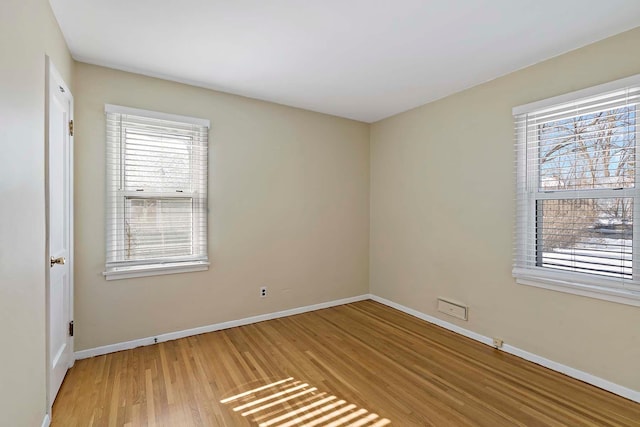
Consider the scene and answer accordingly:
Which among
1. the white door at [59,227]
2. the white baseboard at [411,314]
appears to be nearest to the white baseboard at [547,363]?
the white baseboard at [411,314]

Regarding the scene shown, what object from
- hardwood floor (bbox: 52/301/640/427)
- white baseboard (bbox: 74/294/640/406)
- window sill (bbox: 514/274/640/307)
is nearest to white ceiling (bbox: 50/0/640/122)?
window sill (bbox: 514/274/640/307)

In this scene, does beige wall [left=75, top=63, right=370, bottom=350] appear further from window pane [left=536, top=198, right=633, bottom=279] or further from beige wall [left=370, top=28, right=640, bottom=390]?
window pane [left=536, top=198, right=633, bottom=279]

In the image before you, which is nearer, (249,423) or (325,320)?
(249,423)

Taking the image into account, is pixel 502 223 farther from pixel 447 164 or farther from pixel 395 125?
pixel 395 125

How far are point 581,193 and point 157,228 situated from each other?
12.0 feet

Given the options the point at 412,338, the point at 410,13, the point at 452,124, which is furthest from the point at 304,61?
the point at 412,338

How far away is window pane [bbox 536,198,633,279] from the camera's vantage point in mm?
2184

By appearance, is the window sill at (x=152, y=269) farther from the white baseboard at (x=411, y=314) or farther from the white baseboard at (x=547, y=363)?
the white baseboard at (x=547, y=363)

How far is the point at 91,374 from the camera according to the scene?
2.38 m

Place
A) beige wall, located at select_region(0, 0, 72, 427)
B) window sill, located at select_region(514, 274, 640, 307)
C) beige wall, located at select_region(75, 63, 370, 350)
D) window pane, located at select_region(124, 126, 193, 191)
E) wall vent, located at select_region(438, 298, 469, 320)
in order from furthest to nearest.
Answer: wall vent, located at select_region(438, 298, 469, 320), window pane, located at select_region(124, 126, 193, 191), beige wall, located at select_region(75, 63, 370, 350), window sill, located at select_region(514, 274, 640, 307), beige wall, located at select_region(0, 0, 72, 427)

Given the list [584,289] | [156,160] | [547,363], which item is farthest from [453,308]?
[156,160]

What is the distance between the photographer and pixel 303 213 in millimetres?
3857

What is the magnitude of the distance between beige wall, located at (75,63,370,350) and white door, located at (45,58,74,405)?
19 centimetres

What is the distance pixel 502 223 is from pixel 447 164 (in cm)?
86
